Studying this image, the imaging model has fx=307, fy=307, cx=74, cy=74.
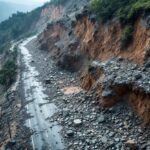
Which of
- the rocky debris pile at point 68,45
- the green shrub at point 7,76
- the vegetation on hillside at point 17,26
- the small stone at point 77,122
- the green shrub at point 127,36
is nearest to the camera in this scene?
the small stone at point 77,122

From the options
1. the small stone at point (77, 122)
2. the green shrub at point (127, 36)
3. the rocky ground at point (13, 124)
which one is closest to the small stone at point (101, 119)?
the small stone at point (77, 122)

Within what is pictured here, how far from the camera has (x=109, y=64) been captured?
38.2 m

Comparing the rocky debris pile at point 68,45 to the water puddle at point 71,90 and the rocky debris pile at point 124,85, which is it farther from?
the rocky debris pile at point 124,85

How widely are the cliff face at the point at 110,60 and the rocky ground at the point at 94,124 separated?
3.72 ft

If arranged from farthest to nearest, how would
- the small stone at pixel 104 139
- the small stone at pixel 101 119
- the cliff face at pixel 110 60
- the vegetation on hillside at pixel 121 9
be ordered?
the vegetation on hillside at pixel 121 9
the small stone at pixel 101 119
the cliff face at pixel 110 60
the small stone at pixel 104 139

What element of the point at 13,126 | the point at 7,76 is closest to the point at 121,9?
the point at 13,126

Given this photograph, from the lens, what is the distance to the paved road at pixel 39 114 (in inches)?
1205

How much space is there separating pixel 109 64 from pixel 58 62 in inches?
762

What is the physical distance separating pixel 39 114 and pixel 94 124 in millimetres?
8939

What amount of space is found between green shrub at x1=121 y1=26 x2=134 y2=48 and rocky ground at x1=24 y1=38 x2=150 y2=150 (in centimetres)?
796

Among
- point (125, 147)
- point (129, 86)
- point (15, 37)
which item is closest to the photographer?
point (125, 147)

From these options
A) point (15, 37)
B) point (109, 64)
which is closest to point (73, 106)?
point (109, 64)

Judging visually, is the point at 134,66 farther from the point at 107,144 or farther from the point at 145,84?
the point at 107,144

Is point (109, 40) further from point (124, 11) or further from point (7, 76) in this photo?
point (7, 76)
